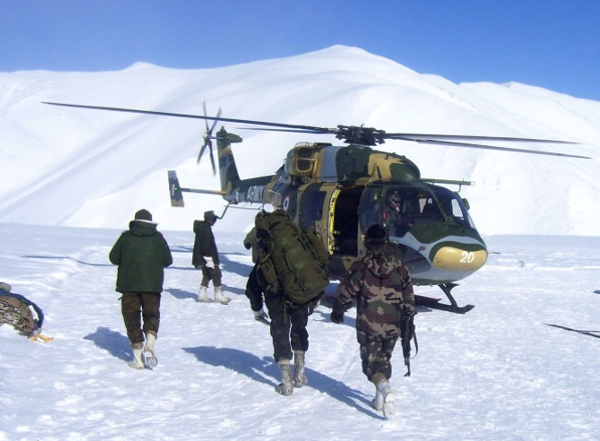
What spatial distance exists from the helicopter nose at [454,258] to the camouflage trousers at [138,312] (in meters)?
4.76

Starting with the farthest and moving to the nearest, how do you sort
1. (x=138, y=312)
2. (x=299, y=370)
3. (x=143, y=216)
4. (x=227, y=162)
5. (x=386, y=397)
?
(x=227, y=162), (x=143, y=216), (x=138, y=312), (x=299, y=370), (x=386, y=397)

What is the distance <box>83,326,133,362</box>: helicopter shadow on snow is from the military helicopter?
3.42m

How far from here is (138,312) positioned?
6500 mm

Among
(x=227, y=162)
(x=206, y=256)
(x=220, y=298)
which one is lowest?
(x=220, y=298)

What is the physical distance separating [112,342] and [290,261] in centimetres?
319

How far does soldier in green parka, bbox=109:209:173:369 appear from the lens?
6383 millimetres

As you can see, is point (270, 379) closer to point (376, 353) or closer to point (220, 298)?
point (376, 353)

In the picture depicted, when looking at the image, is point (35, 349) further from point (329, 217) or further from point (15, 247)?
point (15, 247)

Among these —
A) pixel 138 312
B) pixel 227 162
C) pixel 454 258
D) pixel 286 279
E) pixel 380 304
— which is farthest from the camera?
pixel 227 162

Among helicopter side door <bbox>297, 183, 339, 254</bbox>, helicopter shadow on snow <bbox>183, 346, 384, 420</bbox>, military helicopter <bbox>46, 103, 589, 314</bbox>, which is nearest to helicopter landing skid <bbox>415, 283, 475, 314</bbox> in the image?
military helicopter <bbox>46, 103, 589, 314</bbox>

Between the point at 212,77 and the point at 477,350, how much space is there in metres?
83.2

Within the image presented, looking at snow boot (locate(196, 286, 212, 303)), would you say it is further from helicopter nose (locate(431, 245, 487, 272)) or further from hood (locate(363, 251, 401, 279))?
hood (locate(363, 251, 401, 279))

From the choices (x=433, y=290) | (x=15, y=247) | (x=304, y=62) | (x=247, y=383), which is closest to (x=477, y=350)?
(x=247, y=383)

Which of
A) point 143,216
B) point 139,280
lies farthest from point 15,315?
point 143,216
